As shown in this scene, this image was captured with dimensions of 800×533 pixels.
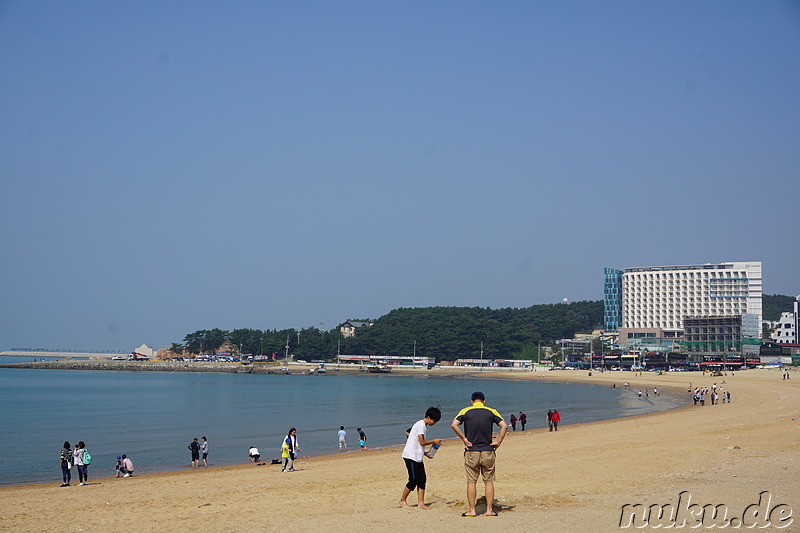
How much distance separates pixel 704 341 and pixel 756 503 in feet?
504

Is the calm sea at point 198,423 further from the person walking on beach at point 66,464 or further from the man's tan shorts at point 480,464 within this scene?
the man's tan shorts at point 480,464

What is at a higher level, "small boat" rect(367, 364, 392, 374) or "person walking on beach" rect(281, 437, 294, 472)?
"person walking on beach" rect(281, 437, 294, 472)

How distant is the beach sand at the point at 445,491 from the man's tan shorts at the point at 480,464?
2.08 feet

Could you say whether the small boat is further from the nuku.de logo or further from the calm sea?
the nuku.de logo

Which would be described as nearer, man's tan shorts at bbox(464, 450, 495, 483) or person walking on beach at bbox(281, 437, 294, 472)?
man's tan shorts at bbox(464, 450, 495, 483)

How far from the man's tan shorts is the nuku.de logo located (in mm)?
1955

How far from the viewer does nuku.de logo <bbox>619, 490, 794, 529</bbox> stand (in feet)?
32.3

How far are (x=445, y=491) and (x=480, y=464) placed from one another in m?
3.42

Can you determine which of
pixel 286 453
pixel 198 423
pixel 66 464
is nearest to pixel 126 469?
pixel 66 464

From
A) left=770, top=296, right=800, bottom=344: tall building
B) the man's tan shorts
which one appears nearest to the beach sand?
the man's tan shorts

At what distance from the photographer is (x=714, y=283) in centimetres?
19075

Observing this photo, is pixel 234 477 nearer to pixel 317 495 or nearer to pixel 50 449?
pixel 317 495

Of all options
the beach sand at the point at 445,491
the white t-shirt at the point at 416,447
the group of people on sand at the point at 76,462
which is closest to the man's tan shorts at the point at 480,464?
the beach sand at the point at 445,491

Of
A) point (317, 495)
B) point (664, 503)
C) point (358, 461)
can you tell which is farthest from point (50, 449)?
point (664, 503)
